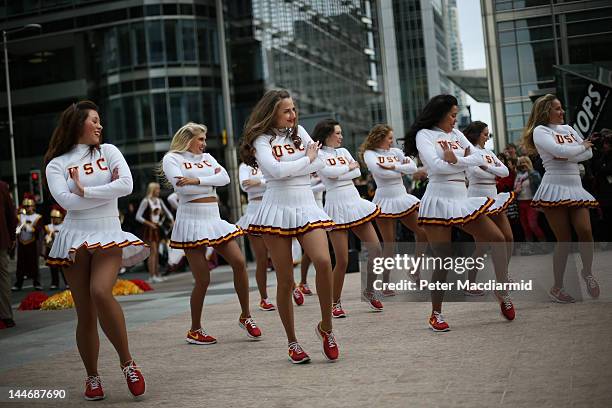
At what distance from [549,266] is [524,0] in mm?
10079

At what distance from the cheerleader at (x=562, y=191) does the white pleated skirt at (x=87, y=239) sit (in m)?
4.39

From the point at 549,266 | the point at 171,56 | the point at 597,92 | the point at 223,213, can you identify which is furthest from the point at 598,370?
the point at 171,56

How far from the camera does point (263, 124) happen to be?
670cm

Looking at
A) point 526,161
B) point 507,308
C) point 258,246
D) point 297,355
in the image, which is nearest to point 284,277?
point 297,355

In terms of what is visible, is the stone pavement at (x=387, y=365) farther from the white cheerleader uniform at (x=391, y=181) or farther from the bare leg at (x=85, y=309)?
the white cheerleader uniform at (x=391, y=181)

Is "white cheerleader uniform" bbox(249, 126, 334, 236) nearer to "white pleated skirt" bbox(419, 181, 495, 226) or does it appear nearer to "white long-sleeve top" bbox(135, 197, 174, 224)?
"white pleated skirt" bbox(419, 181, 495, 226)

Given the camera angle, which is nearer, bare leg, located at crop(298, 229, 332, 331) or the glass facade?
bare leg, located at crop(298, 229, 332, 331)

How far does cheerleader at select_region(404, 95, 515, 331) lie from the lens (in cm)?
752

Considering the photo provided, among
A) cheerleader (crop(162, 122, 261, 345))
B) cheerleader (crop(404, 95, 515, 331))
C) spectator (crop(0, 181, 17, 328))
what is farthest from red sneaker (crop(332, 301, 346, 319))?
spectator (crop(0, 181, 17, 328))

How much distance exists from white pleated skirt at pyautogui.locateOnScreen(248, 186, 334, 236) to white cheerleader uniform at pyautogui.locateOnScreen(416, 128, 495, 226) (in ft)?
4.44

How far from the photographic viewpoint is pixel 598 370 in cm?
523

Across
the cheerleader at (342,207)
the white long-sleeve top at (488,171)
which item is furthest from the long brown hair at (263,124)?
the white long-sleeve top at (488,171)

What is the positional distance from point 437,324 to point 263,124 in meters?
2.28

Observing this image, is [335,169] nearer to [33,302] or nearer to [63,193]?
[63,193]
